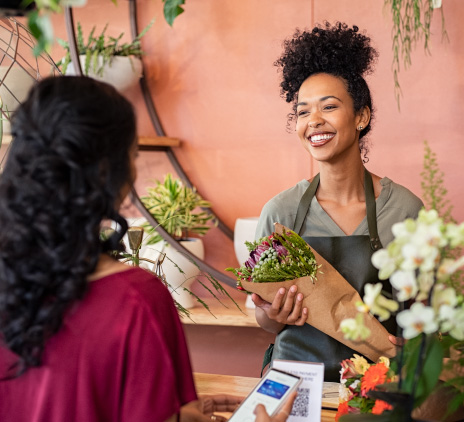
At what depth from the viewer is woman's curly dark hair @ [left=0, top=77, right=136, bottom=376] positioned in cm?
86

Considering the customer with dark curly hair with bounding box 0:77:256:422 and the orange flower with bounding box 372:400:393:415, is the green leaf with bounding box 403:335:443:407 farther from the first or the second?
the customer with dark curly hair with bounding box 0:77:256:422

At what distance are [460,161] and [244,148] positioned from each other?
3.22 feet

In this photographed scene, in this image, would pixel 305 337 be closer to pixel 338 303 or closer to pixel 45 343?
pixel 338 303

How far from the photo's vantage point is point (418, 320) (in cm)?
79

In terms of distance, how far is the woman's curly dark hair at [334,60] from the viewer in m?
1.87

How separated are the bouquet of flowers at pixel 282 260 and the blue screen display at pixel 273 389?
526mm

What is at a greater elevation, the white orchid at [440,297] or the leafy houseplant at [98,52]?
the leafy houseplant at [98,52]

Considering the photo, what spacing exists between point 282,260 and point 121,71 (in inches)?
62.7

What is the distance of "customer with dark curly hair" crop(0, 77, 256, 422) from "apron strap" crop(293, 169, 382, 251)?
97 centimetres

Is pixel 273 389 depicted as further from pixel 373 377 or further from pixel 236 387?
pixel 236 387

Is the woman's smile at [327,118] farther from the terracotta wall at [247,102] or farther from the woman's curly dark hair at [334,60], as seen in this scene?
the terracotta wall at [247,102]

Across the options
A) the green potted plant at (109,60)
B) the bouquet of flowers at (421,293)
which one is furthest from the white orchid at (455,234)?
the green potted plant at (109,60)

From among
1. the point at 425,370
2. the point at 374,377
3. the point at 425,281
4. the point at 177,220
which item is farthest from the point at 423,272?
the point at 177,220

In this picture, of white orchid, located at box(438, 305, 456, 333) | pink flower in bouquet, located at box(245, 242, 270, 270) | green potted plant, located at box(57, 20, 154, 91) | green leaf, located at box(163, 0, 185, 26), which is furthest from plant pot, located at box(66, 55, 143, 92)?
white orchid, located at box(438, 305, 456, 333)
